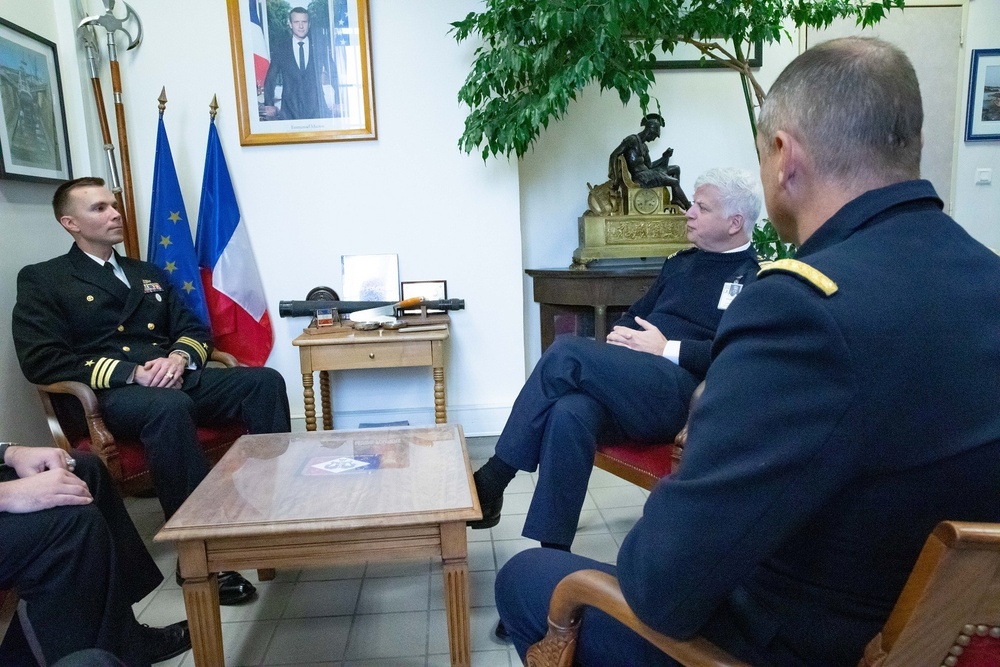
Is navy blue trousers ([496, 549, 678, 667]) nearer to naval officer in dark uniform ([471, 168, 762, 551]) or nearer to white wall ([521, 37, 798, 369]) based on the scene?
naval officer in dark uniform ([471, 168, 762, 551])

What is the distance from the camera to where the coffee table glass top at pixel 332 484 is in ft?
4.34

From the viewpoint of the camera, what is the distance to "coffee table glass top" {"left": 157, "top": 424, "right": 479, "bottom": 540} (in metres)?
1.32

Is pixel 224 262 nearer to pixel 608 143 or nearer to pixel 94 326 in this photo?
pixel 94 326

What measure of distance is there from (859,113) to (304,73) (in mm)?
2635

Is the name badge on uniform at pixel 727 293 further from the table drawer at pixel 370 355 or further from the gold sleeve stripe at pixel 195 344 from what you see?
the gold sleeve stripe at pixel 195 344

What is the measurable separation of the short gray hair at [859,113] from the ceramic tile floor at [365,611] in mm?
1374

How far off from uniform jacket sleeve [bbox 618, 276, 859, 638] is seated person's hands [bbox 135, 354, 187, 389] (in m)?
1.96

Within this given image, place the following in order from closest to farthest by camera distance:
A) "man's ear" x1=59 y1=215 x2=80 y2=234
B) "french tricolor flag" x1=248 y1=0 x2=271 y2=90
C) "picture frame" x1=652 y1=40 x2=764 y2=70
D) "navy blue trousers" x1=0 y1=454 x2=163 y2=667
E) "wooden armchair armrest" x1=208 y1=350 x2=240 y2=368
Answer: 1. "navy blue trousers" x1=0 y1=454 x2=163 y2=667
2. "man's ear" x1=59 y1=215 x2=80 y2=234
3. "wooden armchair armrest" x1=208 y1=350 x2=240 y2=368
4. "french tricolor flag" x1=248 y1=0 x2=271 y2=90
5. "picture frame" x1=652 y1=40 x2=764 y2=70

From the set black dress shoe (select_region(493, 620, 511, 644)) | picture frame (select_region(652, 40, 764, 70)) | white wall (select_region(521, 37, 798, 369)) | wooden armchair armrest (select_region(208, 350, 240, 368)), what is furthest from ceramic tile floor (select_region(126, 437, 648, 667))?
picture frame (select_region(652, 40, 764, 70))

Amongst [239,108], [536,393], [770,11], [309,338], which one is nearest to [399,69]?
[239,108]

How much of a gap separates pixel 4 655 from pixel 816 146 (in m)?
1.70

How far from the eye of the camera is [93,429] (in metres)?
1.94

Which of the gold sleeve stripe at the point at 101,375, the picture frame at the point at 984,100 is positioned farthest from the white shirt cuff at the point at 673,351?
the picture frame at the point at 984,100

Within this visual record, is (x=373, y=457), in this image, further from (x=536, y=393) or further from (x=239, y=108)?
(x=239, y=108)
